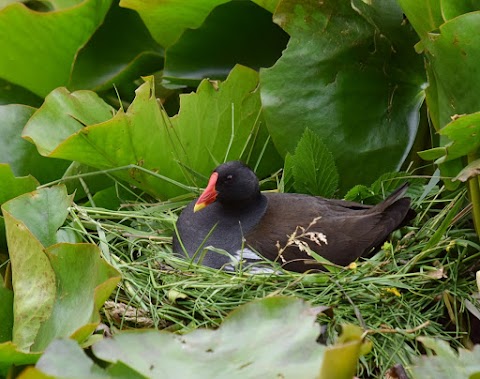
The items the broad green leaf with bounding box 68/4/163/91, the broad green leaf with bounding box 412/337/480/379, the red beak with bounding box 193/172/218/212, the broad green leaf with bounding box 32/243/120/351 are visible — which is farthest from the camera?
the broad green leaf with bounding box 68/4/163/91

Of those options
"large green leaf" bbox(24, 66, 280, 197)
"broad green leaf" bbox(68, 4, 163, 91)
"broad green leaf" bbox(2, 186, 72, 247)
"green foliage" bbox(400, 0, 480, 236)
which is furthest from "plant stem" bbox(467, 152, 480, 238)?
"broad green leaf" bbox(68, 4, 163, 91)

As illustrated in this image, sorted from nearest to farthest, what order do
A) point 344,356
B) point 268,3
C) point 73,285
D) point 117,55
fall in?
point 344,356 < point 73,285 < point 268,3 < point 117,55

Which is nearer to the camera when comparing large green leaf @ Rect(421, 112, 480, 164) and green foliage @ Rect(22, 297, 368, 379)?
green foliage @ Rect(22, 297, 368, 379)

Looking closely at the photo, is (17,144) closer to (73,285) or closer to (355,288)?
(73,285)

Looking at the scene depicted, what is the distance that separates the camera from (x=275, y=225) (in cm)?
235

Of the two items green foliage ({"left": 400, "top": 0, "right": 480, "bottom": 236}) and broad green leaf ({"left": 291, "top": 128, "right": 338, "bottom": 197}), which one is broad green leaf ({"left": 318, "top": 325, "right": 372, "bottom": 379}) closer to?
green foliage ({"left": 400, "top": 0, "right": 480, "bottom": 236})

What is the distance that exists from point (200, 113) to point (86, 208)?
35cm

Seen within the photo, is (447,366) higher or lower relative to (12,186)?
higher

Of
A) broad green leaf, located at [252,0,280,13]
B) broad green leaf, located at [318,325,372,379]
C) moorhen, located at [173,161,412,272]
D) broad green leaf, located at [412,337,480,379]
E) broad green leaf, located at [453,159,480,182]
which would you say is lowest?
moorhen, located at [173,161,412,272]

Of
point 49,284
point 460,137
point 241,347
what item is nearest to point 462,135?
point 460,137

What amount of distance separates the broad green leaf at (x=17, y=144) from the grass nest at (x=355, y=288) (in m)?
0.17

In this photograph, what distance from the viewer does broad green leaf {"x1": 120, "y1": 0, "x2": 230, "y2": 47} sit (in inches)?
93.6

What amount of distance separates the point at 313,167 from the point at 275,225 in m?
0.17

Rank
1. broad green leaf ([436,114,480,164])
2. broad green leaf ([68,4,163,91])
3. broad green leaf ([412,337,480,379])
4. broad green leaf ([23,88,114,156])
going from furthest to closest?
broad green leaf ([68,4,163,91]), broad green leaf ([23,88,114,156]), broad green leaf ([436,114,480,164]), broad green leaf ([412,337,480,379])
